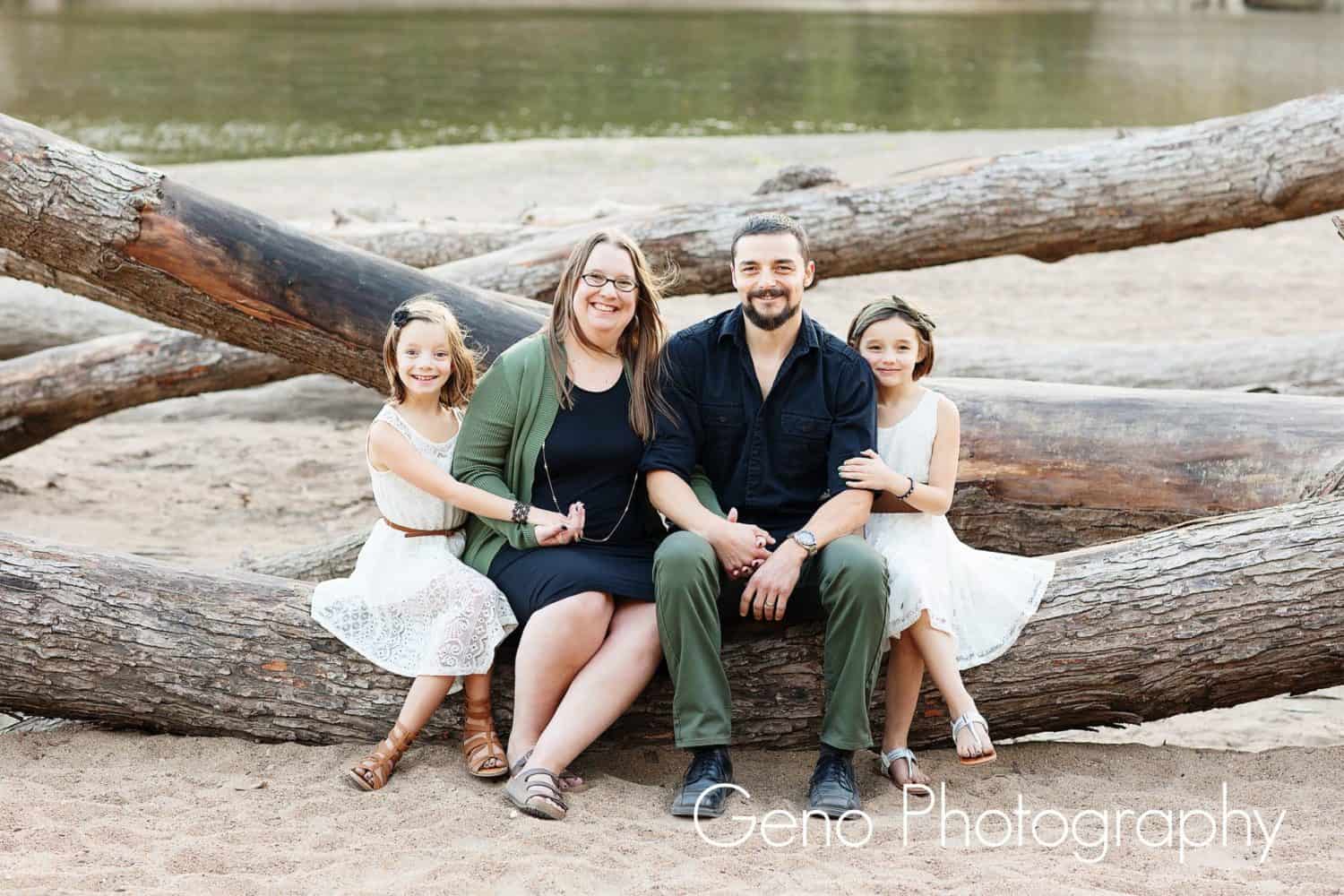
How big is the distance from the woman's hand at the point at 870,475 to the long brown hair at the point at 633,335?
0.51 m

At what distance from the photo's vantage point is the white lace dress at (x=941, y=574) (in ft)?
11.6

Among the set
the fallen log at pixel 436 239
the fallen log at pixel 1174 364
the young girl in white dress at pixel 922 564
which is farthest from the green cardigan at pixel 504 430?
the fallen log at pixel 436 239

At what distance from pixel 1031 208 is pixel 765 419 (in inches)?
106

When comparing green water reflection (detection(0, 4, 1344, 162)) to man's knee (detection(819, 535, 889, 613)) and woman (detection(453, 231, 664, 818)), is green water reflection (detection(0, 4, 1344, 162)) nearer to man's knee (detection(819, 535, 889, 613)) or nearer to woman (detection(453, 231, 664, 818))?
woman (detection(453, 231, 664, 818))

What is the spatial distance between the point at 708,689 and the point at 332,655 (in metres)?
1.03

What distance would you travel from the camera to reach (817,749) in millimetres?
3760

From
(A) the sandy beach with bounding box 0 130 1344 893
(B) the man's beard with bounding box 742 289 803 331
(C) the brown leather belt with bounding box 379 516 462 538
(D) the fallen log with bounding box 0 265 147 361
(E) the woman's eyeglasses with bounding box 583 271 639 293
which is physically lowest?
(A) the sandy beach with bounding box 0 130 1344 893

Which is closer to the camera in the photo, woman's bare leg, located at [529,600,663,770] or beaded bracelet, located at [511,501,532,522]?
woman's bare leg, located at [529,600,663,770]

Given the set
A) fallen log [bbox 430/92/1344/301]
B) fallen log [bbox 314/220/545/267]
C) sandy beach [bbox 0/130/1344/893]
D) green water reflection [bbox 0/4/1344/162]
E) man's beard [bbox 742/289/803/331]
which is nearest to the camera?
sandy beach [bbox 0/130/1344/893]

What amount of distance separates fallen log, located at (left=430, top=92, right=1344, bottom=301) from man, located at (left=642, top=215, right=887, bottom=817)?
221cm

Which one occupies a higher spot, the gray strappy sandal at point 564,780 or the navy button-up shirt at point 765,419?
the navy button-up shirt at point 765,419

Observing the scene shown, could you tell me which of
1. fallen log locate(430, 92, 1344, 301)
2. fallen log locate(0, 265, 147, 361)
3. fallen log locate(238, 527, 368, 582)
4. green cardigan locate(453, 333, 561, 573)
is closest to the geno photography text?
green cardigan locate(453, 333, 561, 573)

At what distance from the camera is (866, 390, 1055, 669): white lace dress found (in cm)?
354

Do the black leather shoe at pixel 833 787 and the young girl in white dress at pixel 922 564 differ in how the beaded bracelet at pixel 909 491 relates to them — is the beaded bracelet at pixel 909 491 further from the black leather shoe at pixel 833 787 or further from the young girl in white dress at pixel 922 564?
the black leather shoe at pixel 833 787
